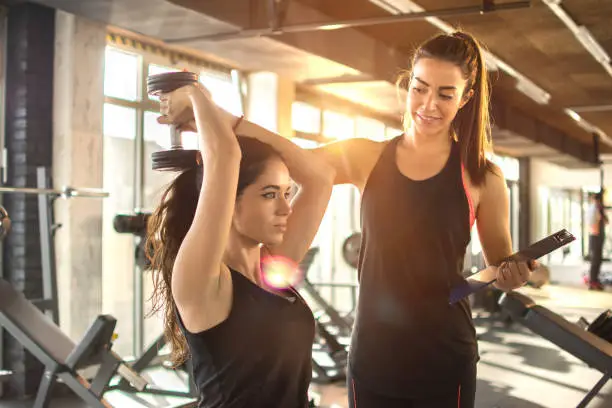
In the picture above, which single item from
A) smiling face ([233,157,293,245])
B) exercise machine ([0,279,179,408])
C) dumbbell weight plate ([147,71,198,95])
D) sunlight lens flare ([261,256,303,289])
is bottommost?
exercise machine ([0,279,179,408])

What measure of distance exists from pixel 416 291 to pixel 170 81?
73cm

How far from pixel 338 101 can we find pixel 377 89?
1252 mm

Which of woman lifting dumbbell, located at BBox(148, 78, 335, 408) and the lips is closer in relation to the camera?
woman lifting dumbbell, located at BBox(148, 78, 335, 408)

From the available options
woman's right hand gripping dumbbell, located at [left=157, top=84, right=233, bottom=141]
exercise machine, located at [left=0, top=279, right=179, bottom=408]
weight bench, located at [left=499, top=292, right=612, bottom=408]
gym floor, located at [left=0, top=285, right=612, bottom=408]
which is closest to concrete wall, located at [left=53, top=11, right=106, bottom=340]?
gym floor, located at [left=0, top=285, right=612, bottom=408]

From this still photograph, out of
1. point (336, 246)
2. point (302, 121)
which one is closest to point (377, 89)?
point (302, 121)

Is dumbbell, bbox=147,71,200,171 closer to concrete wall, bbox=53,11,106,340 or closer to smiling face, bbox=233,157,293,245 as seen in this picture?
smiling face, bbox=233,157,293,245

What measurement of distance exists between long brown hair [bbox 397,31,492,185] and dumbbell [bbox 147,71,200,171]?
0.64m

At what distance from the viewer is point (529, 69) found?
7289 mm

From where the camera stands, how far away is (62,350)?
3598 millimetres

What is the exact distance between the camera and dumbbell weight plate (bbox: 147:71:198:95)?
3.15 ft

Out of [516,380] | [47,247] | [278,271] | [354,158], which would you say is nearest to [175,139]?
[278,271]

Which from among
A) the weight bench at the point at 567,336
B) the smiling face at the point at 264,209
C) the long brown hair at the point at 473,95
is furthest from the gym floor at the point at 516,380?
the smiling face at the point at 264,209

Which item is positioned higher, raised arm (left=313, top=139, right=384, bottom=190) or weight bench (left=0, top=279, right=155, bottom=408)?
raised arm (left=313, top=139, right=384, bottom=190)

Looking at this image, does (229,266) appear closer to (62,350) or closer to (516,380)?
(62,350)
